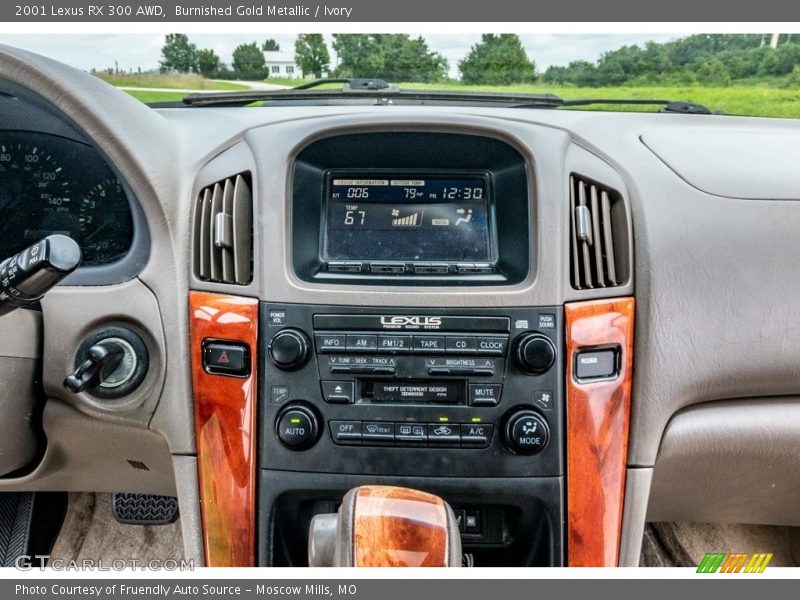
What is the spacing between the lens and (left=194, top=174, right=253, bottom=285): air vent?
6.23 feet

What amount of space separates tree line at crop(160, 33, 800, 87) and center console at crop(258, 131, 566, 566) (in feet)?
1.37

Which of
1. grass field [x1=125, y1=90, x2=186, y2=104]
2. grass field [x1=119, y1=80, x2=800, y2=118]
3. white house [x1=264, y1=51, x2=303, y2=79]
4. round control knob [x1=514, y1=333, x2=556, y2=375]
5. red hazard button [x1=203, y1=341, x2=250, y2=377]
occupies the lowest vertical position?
red hazard button [x1=203, y1=341, x2=250, y2=377]

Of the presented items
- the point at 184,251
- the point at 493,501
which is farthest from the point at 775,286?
the point at 184,251

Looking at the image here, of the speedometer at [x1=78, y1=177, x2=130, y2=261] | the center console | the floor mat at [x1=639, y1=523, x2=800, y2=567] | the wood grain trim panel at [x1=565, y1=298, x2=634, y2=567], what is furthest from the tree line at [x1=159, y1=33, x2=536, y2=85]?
the floor mat at [x1=639, y1=523, x2=800, y2=567]

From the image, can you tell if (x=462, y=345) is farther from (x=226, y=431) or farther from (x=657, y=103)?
(x=657, y=103)

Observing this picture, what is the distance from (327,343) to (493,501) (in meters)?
0.61

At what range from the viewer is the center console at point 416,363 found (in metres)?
1.84

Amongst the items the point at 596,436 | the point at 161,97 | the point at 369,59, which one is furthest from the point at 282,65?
the point at 596,436

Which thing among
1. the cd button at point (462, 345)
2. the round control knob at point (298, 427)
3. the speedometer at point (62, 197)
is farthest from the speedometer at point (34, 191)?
the cd button at point (462, 345)

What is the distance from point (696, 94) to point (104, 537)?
275cm

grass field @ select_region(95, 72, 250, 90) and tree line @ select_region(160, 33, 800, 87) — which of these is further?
grass field @ select_region(95, 72, 250, 90)

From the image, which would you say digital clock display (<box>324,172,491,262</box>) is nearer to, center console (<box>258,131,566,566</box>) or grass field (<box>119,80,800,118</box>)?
center console (<box>258,131,566,566</box>)

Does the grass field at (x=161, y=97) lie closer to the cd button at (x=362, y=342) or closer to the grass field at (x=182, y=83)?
the grass field at (x=182, y=83)

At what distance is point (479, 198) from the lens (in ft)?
6.46
